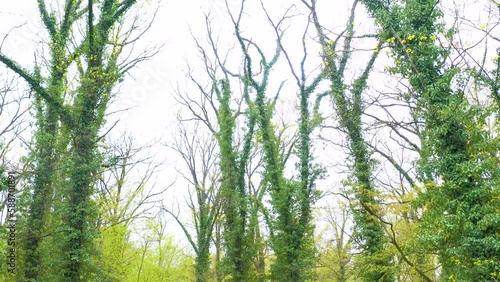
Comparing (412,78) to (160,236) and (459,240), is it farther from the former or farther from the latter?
(160,236)

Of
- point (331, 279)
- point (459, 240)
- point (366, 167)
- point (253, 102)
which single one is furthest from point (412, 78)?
point (331, 279)

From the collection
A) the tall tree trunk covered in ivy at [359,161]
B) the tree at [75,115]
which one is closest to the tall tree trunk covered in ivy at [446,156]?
the tall tree trunk covered in ivy at [359,161]

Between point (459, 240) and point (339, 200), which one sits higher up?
point (339, 200)

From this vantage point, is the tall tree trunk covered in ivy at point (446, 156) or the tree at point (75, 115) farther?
the tree at point (75, 115)

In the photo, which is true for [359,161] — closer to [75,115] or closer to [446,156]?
[446,156]

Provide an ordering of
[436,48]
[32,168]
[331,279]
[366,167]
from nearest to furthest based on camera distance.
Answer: [436,48] → [32,168] → [366,167] → [331,279]

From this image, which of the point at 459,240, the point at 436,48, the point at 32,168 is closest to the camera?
the point at 459,240

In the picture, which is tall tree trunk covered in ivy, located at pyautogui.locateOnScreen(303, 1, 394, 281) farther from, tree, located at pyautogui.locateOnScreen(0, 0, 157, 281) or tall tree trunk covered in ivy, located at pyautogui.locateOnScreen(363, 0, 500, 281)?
tree, located at pyautogui.locateOnScreen(0, 0, 157, 281)

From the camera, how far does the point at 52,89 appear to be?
1309 cm

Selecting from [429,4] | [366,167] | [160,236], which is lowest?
[160,236]

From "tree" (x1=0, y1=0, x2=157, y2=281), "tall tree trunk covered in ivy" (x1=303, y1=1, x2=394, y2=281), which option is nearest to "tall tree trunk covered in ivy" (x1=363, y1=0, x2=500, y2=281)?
"tall tree trunk covered in ivy" (x1=303, y1=1, x2=394, y2=281)

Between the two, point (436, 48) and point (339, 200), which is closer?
point (436, 48)

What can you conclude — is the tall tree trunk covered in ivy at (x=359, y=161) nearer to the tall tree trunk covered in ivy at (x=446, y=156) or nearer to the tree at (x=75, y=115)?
the tall tree trunk covered in ivy at (x=446, y=156)

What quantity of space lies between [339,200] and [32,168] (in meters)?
15.8
